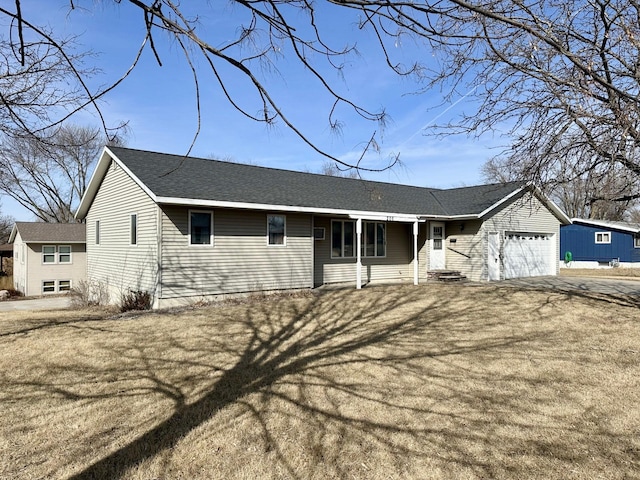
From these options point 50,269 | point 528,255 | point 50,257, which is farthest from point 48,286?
point 528,255

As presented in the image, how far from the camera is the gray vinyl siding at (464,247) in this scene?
17.3 m

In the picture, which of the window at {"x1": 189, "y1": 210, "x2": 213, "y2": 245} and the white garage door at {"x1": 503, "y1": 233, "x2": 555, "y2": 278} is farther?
the white garage door at {"x1": 503, "y1": 233, "x2": 555, "y2": 278}

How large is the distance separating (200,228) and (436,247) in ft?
34.8

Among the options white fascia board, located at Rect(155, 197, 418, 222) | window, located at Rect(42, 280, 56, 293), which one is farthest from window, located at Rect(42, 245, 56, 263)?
white fascia board, located at Rect(155, 197, 418, 222)

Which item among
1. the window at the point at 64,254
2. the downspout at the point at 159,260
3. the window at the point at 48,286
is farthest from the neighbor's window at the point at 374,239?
the window at the point at 48,286

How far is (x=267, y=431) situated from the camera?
13.4ft

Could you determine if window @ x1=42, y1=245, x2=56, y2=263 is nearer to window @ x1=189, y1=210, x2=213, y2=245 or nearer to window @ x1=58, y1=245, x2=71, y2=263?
window @ x1=58, y1=245, x2=71, y2=263

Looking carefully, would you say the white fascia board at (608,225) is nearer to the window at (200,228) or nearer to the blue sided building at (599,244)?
the blue sided building at (599,244)

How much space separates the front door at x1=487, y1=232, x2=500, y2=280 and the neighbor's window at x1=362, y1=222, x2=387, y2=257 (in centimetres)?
436

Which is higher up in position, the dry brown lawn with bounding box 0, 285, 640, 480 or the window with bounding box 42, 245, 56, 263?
the window with bounding box 42, 245, 56, 263

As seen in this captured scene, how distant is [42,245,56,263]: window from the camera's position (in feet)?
72.6

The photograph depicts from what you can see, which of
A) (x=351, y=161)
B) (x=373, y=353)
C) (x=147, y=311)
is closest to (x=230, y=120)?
(x=351, y=161)

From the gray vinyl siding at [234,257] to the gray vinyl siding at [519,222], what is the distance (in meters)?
7.52

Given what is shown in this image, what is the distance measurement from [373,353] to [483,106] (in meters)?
4.89
